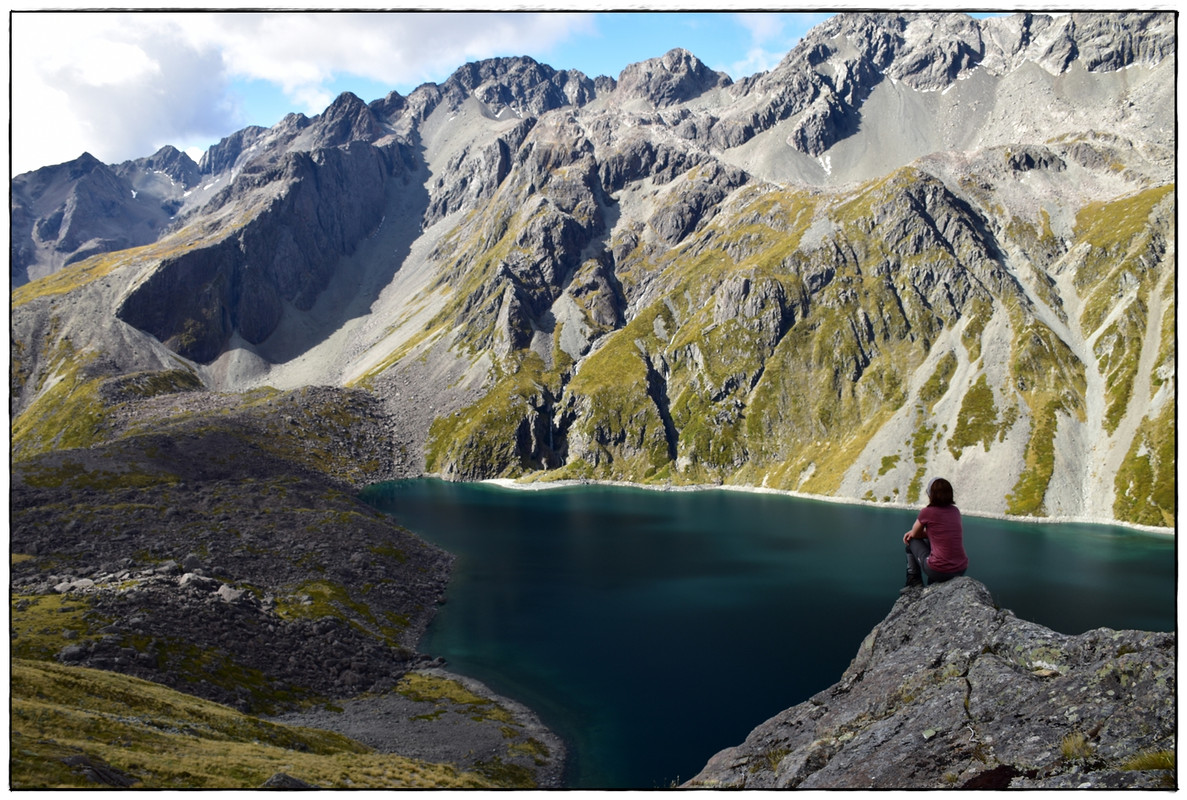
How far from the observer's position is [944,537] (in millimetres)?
18516

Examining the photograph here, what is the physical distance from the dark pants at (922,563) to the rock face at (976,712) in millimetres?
418

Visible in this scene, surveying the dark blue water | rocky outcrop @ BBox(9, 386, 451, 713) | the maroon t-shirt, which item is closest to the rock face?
the maroon t-shirt

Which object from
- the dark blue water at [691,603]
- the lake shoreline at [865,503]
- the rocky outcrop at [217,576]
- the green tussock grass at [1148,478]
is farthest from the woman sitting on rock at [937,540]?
the green tussock grass at [1148,478]

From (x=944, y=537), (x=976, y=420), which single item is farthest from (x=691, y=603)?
(x=976, y=420)

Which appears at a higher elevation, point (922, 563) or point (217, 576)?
point (922, 563)

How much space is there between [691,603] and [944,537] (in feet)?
206

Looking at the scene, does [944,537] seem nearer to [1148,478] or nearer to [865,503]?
[865,503]

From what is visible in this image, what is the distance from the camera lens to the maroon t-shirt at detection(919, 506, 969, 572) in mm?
17558

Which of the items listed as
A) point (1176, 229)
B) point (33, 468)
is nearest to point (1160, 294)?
point (1176, 229)

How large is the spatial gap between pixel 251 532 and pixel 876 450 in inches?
5696

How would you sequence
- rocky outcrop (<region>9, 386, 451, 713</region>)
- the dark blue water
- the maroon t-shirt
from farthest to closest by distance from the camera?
1. the dark blue water
2. rocky outcrop (<region>9, 386, 451, 713</region>)
3. the maroon t-shirt

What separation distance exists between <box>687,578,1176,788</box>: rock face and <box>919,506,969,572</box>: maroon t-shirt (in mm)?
1287

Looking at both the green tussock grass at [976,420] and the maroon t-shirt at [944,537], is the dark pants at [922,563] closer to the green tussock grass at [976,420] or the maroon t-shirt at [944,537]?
the maroon t-shirt at [944,537]

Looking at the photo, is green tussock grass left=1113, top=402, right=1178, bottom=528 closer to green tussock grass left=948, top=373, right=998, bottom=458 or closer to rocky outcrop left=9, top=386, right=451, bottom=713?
green tussock grass left=948, top=373, right=998, bottom=458
